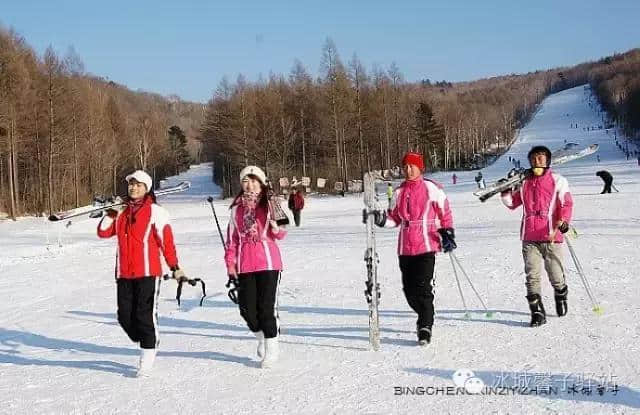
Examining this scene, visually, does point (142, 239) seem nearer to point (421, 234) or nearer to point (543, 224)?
point (421, 234)

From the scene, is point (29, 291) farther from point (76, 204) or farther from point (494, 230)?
point (76, 204)

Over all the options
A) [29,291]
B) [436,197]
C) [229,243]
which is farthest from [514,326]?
[29,291]

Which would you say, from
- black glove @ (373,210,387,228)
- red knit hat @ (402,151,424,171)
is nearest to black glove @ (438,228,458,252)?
black glove @ (373,210,387,228)

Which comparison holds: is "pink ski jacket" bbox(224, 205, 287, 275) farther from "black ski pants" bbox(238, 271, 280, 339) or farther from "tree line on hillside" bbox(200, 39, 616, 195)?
"tree line on hillside" bbox(200, 39, 616, 195)

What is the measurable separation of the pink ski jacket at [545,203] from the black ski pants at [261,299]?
2919mm

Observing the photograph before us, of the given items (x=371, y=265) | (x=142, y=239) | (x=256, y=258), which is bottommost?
(x=371, y=265)

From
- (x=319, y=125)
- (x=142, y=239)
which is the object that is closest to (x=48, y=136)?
(x=319, y=125)

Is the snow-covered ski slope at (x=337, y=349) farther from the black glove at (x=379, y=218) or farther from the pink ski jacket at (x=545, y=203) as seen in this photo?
the black glove at (x=379, y=218)

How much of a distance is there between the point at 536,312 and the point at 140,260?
13.3 feet

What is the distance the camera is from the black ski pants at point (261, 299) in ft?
17.3

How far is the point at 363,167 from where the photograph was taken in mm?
54031

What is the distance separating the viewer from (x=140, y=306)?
5246 millimetres

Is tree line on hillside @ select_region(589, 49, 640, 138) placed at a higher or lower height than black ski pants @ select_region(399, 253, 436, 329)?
higher

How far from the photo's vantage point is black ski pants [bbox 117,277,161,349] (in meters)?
5.24
